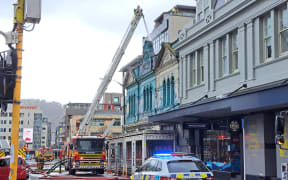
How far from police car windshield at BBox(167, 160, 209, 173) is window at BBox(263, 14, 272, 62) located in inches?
259

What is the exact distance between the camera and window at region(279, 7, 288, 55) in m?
17.0

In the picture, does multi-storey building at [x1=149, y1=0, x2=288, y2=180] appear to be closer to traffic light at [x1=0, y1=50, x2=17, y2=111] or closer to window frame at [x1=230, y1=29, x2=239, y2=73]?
window frame at [x1=230, y1=29, x2=239, y2=73]

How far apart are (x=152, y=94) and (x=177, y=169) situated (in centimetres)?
2036

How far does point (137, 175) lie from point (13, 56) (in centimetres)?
822

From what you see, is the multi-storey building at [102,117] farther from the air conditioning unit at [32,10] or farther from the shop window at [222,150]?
the air conditioning unit at [32,10]

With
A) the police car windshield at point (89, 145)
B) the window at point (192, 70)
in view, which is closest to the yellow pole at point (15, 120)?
Answer: the window at point (192, 70)

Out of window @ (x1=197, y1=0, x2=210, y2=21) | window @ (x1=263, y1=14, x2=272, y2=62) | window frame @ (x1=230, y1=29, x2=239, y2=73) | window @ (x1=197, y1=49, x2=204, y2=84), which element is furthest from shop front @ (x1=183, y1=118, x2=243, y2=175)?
window @ (x1=197, y1=0, x2=210, y2=21)

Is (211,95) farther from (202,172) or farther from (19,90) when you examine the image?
(19,90)

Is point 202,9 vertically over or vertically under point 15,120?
over

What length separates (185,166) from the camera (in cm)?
1347

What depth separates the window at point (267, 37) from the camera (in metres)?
17.9

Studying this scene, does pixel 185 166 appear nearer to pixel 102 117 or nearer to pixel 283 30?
pixel 283 30

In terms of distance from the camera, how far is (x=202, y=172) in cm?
1326

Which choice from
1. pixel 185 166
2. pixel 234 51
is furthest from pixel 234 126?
pixel 185 166
